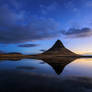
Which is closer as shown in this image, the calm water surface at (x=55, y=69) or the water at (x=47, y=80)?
the water at (x=47, y=80)

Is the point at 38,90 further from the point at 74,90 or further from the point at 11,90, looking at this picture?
the point at 74,90

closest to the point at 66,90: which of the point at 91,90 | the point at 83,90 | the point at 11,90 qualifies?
the point at 83,90

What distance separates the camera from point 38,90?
388 inches

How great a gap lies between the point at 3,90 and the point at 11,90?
0.77 meters

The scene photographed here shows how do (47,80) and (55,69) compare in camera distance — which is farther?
(55,69)

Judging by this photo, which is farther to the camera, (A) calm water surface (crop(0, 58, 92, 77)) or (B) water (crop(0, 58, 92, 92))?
(A) calm water surface (crop(0, 58, 92, 77))

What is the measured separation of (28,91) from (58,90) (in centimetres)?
299

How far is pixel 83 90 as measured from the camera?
9977mm

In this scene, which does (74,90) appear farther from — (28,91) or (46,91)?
(28,91)

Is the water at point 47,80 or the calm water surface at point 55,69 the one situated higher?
the calm water surface at point 55,69

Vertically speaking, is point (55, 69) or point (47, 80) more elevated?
point (55, 69)

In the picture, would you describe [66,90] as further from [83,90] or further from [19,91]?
[19,91]

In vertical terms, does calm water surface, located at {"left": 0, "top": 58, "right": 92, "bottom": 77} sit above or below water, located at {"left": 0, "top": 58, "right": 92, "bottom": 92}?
above

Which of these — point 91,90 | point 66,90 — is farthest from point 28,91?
point 91,90
